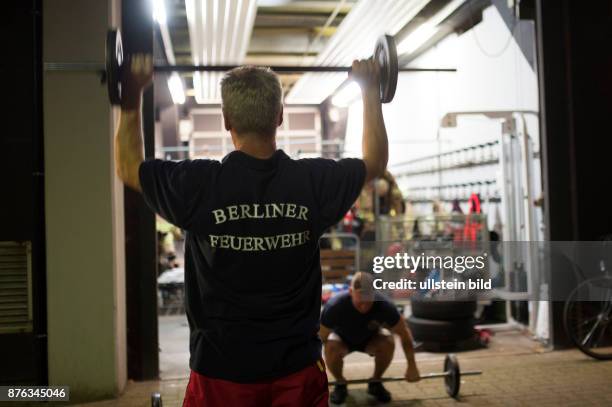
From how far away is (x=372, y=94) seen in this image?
4.41 feet

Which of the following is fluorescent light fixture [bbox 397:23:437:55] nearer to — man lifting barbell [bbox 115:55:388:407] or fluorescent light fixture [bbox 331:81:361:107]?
fluorescent light fixture [bbox 331:81:361:107]

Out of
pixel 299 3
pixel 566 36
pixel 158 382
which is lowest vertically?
pixel 158 382

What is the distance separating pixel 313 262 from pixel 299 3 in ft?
17.1

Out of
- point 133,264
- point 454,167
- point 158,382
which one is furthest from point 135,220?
point 454,167

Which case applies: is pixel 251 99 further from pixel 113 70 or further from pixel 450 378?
pixel 450 378

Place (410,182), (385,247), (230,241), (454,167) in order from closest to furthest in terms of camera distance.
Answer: (230,241) < (385,247) < (454,167) < (410,182)

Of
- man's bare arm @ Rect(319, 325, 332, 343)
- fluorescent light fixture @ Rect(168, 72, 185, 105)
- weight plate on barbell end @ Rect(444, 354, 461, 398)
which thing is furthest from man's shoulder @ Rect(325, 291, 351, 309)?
fluorescent light fixture @ Rect(168, 72, 185, 105)

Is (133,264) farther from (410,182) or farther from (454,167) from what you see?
(410,182)

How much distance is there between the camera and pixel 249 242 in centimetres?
112

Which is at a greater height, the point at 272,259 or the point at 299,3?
the point at 299,3

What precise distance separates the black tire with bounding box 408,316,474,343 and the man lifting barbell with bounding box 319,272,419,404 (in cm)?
98

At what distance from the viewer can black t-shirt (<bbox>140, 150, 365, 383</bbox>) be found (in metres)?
1.12

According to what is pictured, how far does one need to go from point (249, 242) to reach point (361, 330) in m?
2.39

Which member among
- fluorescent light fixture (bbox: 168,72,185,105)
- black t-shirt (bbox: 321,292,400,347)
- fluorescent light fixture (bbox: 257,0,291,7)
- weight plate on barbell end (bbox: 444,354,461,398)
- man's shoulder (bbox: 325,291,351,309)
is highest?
fluorescent light fixture (bbox: 257,0,291,7)
